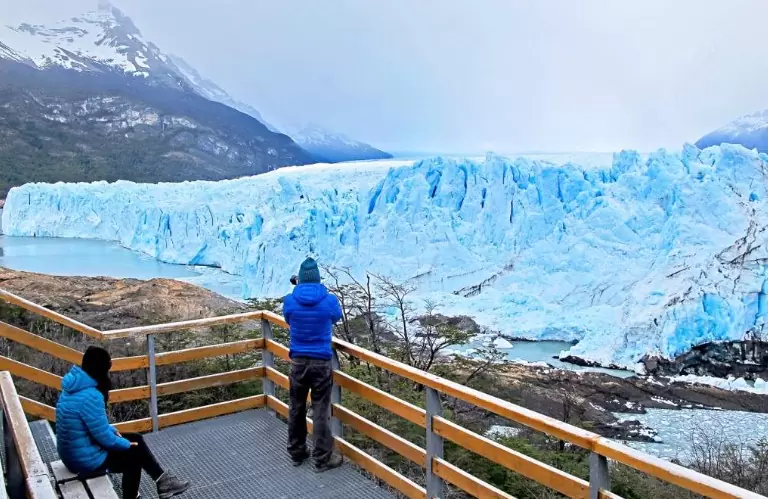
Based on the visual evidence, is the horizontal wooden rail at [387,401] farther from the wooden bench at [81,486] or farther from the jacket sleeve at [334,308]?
the wooden bench at [81,486]

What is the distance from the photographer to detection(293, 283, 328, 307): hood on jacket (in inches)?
123

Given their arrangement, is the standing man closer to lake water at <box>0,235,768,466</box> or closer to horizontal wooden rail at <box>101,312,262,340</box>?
horizontal wooden rail at <box>101,312,262,340</box>

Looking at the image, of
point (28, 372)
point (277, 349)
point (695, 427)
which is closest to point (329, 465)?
point (277, 349)

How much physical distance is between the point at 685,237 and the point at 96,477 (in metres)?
19.8

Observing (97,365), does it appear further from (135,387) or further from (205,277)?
(205,277)

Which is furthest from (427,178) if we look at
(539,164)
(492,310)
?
(492,310)

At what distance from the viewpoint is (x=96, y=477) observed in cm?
248

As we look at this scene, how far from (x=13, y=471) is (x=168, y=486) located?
1157mm

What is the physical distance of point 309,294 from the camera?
3.14 m

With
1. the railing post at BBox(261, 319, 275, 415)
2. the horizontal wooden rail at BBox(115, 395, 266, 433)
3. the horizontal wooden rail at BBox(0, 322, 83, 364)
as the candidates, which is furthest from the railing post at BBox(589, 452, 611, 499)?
the horizontal wooden rail at BBox(0, 322, 83, 364)

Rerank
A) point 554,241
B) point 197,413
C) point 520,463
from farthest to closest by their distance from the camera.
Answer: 1. point 554,241
2. point 197,413
3. point 520,463

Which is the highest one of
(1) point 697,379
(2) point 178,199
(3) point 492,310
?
(2) point 178,199

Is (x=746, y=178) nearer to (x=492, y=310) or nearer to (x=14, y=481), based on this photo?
(x=492, y=310)

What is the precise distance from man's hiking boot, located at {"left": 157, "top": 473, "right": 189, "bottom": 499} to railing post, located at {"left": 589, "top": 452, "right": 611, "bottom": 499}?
1.94 metres
